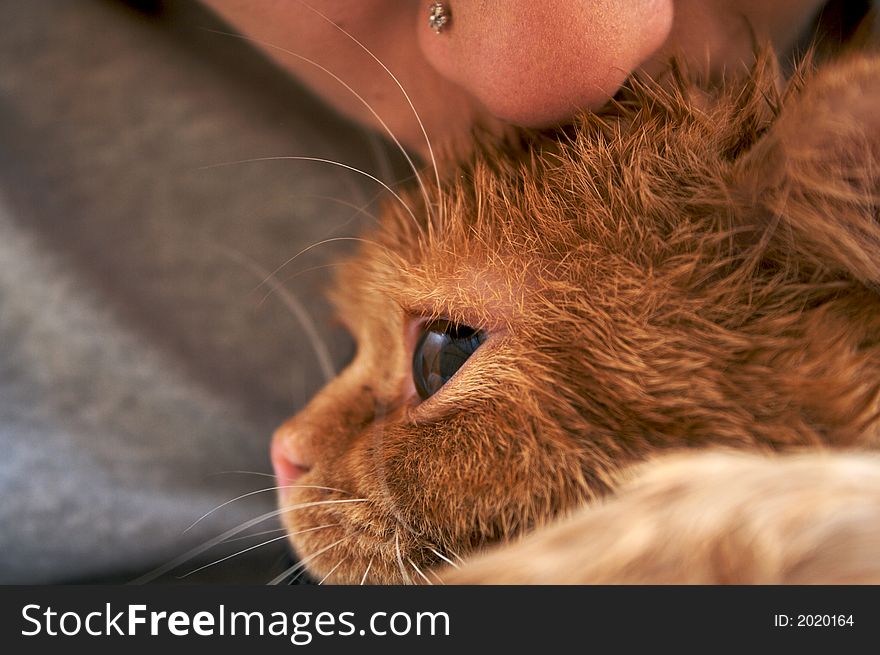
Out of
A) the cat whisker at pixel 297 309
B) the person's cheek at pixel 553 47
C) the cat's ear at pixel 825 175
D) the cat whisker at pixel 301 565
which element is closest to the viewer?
the cat's ear at pixel 825 175

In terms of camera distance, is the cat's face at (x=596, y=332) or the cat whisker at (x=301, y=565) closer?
the cat's face at (x=596, y=332)

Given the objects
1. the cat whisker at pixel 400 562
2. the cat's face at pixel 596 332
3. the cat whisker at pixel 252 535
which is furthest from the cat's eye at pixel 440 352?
the cat whisker at pixel 252 535

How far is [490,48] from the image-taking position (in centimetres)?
54

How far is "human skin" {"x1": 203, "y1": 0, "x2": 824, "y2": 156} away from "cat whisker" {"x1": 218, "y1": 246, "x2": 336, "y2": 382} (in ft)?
0.63

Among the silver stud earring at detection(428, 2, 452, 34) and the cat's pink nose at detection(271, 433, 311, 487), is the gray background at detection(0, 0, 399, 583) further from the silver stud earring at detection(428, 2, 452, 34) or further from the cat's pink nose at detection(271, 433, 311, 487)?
the silver stud earring at detection(428, 2, 452, 34)

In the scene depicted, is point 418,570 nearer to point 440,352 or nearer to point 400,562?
point 400,562

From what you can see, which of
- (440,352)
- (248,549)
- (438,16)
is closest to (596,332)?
(440,352)

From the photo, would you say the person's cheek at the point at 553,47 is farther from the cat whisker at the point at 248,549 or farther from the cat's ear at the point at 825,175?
the cat whisker at the point at 248,549

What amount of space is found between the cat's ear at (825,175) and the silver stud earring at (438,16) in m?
0.26

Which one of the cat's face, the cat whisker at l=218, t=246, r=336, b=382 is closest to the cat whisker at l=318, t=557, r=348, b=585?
the cat's face

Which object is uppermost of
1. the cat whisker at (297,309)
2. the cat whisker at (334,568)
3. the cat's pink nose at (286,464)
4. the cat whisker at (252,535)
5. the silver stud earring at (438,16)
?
the silver stud earring at (438,16)

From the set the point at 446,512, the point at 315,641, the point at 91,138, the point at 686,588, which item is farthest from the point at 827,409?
the point at 91,138

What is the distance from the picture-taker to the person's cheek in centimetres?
51

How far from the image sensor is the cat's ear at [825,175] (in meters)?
0.40
